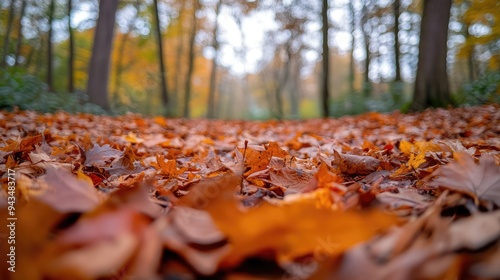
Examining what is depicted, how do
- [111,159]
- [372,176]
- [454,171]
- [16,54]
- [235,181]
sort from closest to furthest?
[235,181] → [454,171] → [372,176] → [111,159] → [16,54]

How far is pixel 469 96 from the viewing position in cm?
605

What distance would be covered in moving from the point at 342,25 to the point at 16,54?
15.3 metres

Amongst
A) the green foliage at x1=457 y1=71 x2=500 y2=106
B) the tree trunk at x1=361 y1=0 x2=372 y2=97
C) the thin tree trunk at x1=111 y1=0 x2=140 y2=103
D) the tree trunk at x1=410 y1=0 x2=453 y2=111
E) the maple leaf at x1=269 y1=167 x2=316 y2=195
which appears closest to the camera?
the maple leaf at x1=269 y1=167 x2=316 y2=195

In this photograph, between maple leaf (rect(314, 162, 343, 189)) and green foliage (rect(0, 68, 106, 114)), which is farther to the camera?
green foliage (rect(0, 68, 106, 114))

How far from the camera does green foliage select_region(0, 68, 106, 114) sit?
5.67 m

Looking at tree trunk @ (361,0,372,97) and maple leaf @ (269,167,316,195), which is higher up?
tree trunk @ (361,0,372,97)

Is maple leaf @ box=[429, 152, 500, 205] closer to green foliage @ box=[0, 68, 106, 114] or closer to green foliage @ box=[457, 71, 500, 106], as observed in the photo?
green foliage @ box=[457, 71, 500, 106]

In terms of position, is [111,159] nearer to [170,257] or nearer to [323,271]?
[170,257]

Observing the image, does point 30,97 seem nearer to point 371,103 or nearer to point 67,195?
point 67,195

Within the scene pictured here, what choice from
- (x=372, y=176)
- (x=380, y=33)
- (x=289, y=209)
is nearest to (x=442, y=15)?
(x=372, y=176)

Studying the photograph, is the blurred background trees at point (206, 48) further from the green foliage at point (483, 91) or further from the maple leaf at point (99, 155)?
the maple leaf at point (99, 155)

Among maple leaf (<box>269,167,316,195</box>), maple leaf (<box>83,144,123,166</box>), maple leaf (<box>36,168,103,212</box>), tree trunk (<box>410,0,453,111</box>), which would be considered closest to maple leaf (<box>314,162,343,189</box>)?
maple leaf (<box>269,167,316,195</box>)

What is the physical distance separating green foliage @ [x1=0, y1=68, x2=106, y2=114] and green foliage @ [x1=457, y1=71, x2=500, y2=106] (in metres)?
7.48

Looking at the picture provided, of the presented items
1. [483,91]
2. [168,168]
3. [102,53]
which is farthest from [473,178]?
[102,53]
